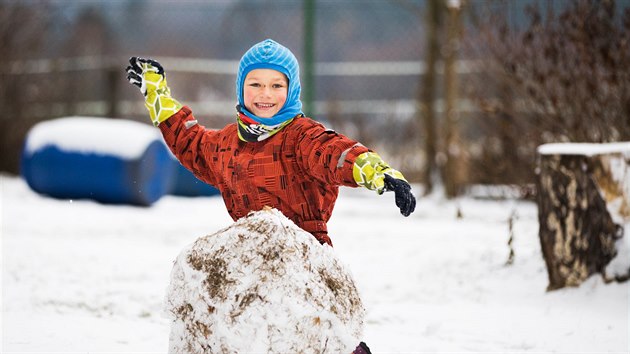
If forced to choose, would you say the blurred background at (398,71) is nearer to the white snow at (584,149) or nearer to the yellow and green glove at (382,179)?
the white snow at (584,149)

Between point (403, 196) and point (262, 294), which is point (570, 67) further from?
point (262, 294)

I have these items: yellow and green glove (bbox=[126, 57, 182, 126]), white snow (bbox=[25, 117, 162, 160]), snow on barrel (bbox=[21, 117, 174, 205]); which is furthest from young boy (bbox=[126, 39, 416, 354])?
white snow (bbox=[25, 117, 162, 160])

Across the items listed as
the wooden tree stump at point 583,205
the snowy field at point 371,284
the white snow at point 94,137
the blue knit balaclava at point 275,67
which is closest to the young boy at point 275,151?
the blue knit balaclava at point 275,67

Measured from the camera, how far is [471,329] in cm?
425

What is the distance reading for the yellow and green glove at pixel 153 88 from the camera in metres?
3.32

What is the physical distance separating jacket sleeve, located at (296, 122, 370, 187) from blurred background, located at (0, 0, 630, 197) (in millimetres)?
3675

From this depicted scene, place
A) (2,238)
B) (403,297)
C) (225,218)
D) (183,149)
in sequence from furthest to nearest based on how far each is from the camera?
(225,218) → (2,238) → (403,297) → (183,149)

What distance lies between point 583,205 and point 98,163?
505 cm

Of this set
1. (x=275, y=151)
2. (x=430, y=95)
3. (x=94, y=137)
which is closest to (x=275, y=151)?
(x=275, y=151)

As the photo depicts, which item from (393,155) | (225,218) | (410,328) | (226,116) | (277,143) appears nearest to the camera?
(277,143)

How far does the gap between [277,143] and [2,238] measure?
385 centimetres

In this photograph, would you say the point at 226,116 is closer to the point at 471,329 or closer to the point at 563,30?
the point at 563,30

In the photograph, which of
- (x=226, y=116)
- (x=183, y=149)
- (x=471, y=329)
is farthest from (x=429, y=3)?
(x=183, y=149)

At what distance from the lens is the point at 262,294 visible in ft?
8.57
